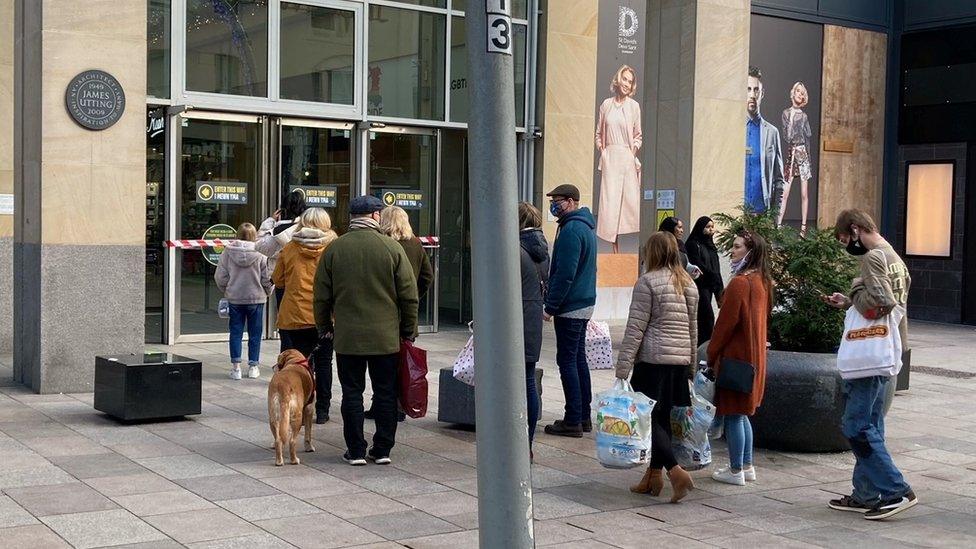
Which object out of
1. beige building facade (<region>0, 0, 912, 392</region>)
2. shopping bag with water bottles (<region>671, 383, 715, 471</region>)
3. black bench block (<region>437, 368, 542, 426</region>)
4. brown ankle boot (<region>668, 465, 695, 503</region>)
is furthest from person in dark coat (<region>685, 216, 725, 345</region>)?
brown ankle boot (<region>668, 465, 695, 503</region>)

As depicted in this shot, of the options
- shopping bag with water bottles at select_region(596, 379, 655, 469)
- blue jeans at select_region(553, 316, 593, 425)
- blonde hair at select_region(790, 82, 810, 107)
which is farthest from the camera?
→ blonde hair at select_region(790, 82, 810, 107)

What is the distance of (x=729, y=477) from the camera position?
791 centimetres

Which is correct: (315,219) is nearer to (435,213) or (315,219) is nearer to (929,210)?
(435,213)

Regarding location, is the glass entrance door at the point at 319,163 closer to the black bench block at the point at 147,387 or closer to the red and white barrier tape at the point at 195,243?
the red and white barrier tape at the point at 195,243

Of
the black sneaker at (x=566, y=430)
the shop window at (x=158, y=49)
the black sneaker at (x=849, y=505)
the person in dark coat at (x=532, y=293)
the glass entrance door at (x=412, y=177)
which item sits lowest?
the black sneaker at (x=849, y=505)

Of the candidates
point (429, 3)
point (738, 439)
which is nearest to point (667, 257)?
point (738, 439)

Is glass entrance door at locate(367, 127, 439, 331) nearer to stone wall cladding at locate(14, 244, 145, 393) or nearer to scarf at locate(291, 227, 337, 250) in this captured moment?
stone wall cladding at locate(14, 244, 145, 393)

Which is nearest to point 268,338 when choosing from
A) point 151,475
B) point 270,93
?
point 270,93

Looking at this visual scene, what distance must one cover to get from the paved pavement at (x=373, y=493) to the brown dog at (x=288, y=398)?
8.1 inches

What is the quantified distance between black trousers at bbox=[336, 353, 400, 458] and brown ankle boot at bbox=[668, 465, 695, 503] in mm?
2011

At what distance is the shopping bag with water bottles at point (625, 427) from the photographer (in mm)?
7172

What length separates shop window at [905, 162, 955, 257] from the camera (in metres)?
21.9

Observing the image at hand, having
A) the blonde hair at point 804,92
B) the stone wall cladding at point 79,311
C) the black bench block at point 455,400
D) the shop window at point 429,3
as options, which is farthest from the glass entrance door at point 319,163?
the blonde hair at point 804,92

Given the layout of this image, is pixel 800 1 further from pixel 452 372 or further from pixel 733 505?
pixel 733 505
